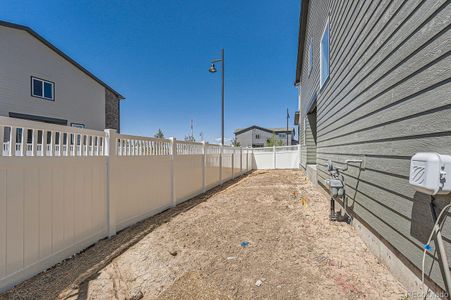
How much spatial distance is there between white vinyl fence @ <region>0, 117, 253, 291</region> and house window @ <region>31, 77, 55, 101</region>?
9.03 m

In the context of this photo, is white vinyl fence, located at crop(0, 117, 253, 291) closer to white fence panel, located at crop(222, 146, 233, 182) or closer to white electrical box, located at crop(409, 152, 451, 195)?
white electrical box, located at crop(409, 152, 451, 195)

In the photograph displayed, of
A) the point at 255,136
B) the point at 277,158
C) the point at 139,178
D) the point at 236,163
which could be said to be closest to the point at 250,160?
the point at 277,158

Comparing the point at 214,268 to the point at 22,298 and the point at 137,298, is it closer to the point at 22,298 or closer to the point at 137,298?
the point at 137,298

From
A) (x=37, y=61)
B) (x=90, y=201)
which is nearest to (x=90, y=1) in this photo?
(x=37, y=61)

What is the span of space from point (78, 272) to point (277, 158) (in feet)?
42.9

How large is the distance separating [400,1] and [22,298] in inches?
173

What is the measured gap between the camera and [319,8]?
6.57m

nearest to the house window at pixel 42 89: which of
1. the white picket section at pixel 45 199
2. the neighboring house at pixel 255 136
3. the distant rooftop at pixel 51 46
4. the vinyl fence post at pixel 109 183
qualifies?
the distant rooftop at pixel 51 46

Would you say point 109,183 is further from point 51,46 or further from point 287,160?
point 287,160

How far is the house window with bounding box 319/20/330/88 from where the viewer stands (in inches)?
213

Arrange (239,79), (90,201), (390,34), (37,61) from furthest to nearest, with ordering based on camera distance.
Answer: (239,79)
(37,61)
(90,201)
(390,34)

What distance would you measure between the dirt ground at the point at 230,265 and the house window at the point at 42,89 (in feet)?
33.1

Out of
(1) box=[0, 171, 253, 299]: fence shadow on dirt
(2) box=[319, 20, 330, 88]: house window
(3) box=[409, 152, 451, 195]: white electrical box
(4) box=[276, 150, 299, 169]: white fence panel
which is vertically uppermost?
(2) box=[319, 20, 330, 88]: house window

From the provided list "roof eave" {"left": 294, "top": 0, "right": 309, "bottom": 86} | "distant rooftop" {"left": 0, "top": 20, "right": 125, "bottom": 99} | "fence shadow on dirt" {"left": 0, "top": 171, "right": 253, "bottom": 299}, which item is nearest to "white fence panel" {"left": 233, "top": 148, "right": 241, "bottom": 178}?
"roof eave" {"left": 294, "top": 0, "right": 309, "bottom": 86}
